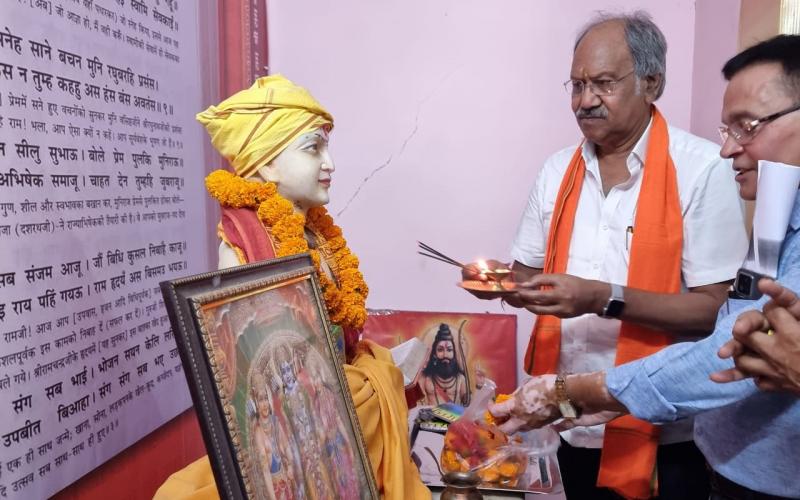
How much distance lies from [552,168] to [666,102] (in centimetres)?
90

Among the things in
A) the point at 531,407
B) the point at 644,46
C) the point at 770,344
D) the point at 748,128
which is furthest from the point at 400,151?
the point at 770,344

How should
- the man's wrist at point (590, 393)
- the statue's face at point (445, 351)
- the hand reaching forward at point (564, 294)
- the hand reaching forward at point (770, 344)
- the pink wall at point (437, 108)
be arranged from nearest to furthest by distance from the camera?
the hand reaching forward at point (770, 344), the man's wrist at point (590, 393), the hand reaching forward at point (564, 294), the pink wall at point (437, 108), the statue's face at point (445, 351)

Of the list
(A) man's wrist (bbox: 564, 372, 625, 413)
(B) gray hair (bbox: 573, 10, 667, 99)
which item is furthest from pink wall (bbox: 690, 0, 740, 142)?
(A) man's wrist (bbox: 564, 372, 625, 413)

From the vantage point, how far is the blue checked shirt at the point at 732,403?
116cm

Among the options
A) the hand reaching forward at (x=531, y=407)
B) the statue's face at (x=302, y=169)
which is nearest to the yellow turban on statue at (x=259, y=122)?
the statue's face at (x=302, y=169)

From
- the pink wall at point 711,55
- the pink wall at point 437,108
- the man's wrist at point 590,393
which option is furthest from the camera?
the pink wall at point 437,108

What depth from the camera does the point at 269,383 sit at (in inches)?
33.6

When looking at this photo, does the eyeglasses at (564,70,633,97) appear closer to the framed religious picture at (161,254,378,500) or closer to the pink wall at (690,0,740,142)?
the pink wall at (690,0,740,142)

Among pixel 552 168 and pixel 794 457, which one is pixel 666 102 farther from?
pixel 794 457

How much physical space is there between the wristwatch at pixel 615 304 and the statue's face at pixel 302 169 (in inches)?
31.3

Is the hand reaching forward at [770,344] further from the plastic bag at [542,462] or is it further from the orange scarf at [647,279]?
the orange scarf at [647,279]

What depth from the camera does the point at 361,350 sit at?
1564mm

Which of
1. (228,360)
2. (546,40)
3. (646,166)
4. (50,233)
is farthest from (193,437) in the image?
(546,40)

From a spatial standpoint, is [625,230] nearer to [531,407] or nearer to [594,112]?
[594,112]
